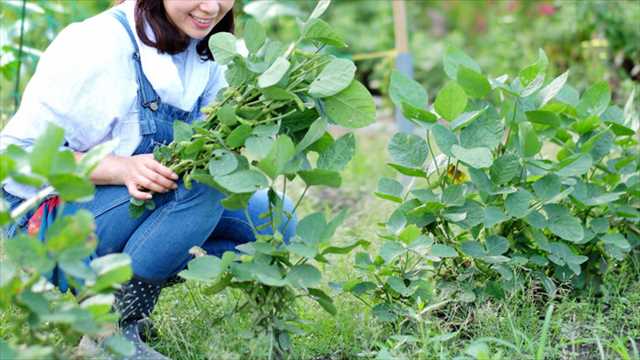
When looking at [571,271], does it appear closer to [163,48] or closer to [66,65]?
[163,48]

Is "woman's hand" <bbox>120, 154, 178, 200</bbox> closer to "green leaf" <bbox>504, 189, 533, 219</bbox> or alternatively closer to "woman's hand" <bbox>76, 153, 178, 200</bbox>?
"woman's hand" <bbox>76, 153, 178, 200</bbox>

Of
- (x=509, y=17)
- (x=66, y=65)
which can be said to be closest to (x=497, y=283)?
(x=66, y=65)

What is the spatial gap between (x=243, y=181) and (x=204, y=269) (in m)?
0.18

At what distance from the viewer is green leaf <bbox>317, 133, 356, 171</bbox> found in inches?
76.7

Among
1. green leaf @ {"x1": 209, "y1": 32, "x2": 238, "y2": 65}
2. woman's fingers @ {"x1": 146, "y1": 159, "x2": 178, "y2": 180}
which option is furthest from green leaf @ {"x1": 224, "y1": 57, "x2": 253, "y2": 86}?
woman's fingers @ {"x1": 146, "y1": 159, "x2": 178, "y2": 180}

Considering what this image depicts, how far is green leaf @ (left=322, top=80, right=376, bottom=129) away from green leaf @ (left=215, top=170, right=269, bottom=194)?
185 millimetres

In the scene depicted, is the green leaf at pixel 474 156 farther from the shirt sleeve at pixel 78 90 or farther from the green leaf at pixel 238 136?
the shirt sleeve at pixel 78 90

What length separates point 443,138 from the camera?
2129mm

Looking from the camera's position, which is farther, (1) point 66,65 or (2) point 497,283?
(2) point 497,283

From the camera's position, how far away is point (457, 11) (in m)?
6.84

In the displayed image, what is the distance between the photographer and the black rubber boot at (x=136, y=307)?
2.10 metres

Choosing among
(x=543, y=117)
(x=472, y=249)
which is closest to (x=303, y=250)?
(x=472, y=249)

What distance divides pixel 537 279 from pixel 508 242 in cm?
16

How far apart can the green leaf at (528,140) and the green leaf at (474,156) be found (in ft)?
0.53
